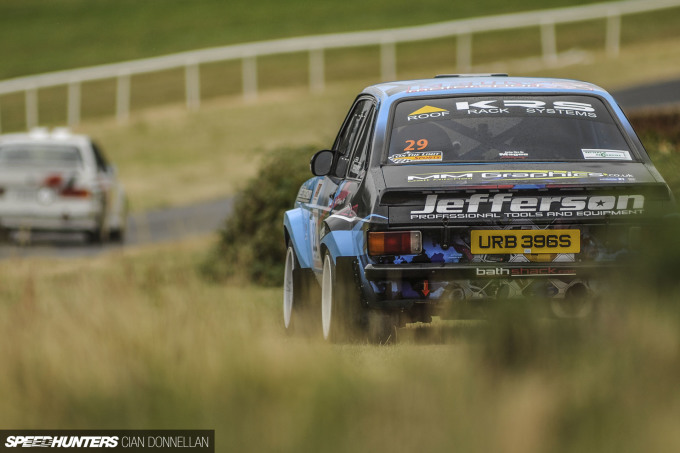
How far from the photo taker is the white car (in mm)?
21391

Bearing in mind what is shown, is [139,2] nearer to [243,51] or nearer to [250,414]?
[243,51]

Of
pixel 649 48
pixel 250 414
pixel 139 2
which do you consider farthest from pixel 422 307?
pixel 139 2

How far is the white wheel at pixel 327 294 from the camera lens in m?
7.99

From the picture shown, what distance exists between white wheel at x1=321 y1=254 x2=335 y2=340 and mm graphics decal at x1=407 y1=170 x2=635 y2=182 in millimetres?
868

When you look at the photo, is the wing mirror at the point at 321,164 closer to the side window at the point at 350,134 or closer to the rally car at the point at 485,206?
the side window at the point at 350,134

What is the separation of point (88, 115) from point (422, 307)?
1663 inches

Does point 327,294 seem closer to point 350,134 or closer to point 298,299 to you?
point 298,299

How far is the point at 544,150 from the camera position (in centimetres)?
777

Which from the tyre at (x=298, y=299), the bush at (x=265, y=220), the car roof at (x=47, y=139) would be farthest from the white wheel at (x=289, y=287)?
the car roof at (x=47, y=139)

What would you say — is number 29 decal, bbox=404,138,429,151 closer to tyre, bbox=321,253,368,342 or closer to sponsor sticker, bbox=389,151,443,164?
sponsor sticker, bbox=389,151,443,164

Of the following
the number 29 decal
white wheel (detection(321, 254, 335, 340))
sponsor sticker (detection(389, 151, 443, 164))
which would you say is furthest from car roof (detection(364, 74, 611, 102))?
white wheel (detection(321, 254, 335, 340))

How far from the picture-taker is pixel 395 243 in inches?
287

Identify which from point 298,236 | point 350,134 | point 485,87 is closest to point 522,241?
point 485,87

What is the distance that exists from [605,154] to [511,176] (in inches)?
27.5
